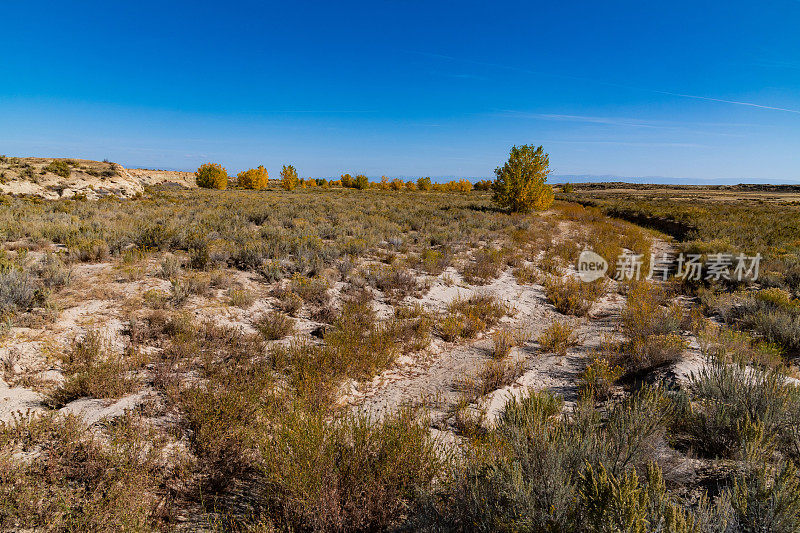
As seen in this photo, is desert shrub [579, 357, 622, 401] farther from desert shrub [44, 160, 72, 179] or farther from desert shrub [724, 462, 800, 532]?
desert shrub [44, 160, 72, 179]

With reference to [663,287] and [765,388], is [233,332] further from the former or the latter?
[663,287]

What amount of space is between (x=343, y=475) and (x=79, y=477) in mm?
2160

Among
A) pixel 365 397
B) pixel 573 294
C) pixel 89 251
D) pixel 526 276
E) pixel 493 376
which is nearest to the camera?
pixel 365 397

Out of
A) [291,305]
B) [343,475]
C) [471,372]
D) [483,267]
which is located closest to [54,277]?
[291,305]

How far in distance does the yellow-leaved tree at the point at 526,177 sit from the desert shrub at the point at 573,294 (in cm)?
1514

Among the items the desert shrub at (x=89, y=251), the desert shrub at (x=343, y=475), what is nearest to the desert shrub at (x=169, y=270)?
the desert shrub at (x=89, y=251)

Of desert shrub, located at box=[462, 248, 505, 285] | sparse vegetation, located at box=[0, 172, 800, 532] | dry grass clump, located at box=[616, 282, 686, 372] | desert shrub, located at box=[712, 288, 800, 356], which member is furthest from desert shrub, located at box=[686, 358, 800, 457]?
desert shrub, located at box=[462, 248, 505, 285]

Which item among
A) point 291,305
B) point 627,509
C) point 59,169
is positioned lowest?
point 291,305

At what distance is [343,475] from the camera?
2.78 metres

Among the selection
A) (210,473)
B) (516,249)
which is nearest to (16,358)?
(210,473)

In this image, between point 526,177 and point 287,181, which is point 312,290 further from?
point 287,181

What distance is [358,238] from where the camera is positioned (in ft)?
44.1

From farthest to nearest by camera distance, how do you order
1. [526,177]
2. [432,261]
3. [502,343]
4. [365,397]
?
[526,177]
[432,261]
[502,343]
[365,397]

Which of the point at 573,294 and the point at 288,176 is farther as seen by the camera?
the point at 288,176
